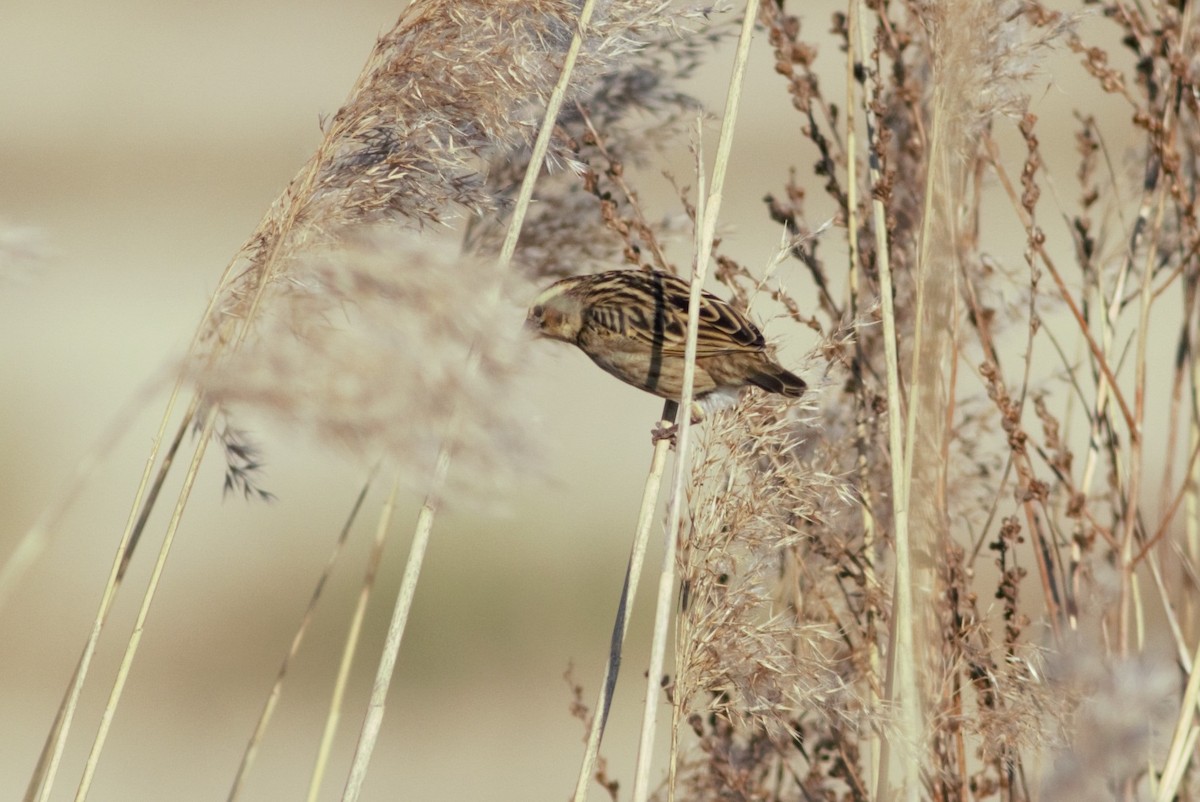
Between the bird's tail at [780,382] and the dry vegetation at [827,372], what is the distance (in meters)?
0.06

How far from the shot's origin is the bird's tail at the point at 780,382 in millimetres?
2596

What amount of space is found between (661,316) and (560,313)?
29 centimetres

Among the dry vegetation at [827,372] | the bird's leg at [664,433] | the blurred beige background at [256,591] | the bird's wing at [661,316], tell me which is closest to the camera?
the dry vegetation at [827,372]

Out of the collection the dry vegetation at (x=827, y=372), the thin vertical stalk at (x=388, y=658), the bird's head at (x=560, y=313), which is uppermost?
the bird's head at (x=560, y=313)

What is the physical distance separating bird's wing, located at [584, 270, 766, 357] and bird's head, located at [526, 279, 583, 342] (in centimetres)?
3

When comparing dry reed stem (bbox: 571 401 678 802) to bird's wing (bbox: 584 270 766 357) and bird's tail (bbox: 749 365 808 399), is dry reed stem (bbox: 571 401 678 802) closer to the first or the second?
bird's tail (bbox: 749 365 808 399)

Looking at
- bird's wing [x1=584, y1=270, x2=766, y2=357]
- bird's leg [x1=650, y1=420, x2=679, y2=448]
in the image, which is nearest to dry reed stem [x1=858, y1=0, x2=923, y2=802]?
bird's leg [x1=650, y1=420, x2=679, y2=448]

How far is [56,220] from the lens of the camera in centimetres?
952

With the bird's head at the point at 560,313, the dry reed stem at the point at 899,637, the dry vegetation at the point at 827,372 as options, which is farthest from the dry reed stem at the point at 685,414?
the bird's head at the point at 560,313

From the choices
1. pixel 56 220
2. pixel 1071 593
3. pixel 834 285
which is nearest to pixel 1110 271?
pixel 1071 593

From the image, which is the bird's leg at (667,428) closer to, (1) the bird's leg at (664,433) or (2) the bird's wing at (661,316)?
(1) the bird's leg at (664,433)

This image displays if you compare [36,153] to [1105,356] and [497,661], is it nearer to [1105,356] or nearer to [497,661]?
[497,661]

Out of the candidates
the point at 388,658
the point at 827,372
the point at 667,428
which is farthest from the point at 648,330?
the point at 388,658

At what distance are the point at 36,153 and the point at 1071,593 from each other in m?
9.83
